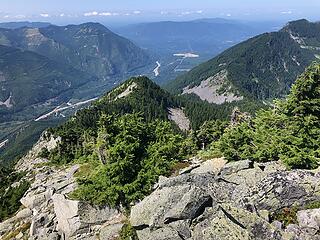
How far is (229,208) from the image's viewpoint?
26.2 metres

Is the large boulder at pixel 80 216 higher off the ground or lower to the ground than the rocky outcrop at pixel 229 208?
lower

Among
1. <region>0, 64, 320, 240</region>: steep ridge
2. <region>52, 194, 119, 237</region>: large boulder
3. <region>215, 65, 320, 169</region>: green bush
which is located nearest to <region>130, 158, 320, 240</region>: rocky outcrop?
<region>0, 64, 320, 240</region>: steep ridge

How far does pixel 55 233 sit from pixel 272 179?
22.4 m

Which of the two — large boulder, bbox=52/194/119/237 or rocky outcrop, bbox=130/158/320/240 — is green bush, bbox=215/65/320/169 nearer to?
rocky outcrop, bbox=130/158/320/240

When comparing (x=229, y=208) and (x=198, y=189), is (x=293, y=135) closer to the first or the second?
(x=198, y=189)

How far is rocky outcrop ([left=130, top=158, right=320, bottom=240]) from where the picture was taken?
24.8 metres

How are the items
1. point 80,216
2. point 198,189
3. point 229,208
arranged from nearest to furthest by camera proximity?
point 229,208 < point 198,189 < point 80,216

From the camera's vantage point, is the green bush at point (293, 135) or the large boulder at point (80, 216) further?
the large boulder at point (80, 216)

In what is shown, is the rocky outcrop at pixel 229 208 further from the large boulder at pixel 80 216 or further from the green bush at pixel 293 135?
the large boulder at pixel 80 216

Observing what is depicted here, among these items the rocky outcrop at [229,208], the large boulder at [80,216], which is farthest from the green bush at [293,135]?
the large boulder at [80,216]

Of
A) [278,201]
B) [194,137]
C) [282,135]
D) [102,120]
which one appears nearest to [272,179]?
[278,201]

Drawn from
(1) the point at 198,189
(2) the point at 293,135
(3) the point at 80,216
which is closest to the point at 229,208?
(1) the point at 198,189

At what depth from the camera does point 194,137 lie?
353 feet

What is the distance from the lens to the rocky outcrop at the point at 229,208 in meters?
24.8
